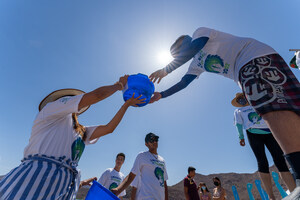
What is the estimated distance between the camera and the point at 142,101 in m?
2.38

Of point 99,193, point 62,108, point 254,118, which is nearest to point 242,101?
point 254,118

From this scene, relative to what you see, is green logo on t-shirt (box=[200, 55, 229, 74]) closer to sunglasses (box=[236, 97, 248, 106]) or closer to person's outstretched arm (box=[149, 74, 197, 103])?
person's outstretched arm (box=[149, 74, 197, 103])

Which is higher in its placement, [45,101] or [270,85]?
[45,101]

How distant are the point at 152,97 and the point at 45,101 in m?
1.47

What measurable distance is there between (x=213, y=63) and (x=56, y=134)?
5.83ft

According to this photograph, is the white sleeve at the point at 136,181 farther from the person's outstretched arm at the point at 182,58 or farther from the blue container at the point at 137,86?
the person's outstretched arm at the point at 182,58

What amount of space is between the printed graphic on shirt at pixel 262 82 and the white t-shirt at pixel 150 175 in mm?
2792

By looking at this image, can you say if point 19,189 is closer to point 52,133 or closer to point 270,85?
point 52,133

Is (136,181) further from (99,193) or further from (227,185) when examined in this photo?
(227,185)

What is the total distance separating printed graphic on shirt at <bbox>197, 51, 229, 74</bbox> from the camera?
192cm

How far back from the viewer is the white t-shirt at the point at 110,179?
573 centimetres

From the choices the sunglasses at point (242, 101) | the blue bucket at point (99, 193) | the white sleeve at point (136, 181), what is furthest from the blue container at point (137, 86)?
the sunglasses at point (242, 101)

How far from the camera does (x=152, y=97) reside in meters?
2.90

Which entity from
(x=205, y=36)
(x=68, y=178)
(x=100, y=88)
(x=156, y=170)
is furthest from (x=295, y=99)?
(x=156, y=170)
